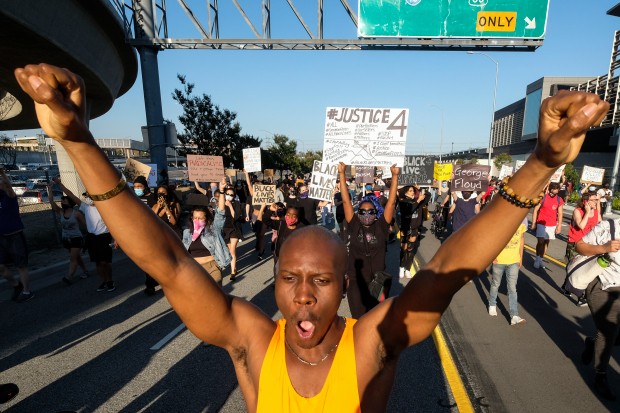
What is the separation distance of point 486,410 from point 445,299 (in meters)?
2.69

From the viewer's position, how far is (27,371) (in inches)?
154

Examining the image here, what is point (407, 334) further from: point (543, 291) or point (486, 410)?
point (543, 291)

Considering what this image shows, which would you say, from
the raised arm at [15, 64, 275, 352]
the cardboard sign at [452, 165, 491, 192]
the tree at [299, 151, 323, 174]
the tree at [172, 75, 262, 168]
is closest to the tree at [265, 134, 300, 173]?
the tree at [299, 151, 323, 174]

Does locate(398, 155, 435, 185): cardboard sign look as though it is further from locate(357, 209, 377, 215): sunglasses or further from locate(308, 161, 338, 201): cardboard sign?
locate(357, 209, 377, 215): sunglasses

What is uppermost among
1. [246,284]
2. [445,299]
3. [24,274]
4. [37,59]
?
[37,59]

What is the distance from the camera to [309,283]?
4.55ft

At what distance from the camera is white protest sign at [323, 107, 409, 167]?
617cm

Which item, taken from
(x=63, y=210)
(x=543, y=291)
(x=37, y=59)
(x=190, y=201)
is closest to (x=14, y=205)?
(x=63, y=210)

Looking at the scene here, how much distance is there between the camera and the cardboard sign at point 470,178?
858 cm

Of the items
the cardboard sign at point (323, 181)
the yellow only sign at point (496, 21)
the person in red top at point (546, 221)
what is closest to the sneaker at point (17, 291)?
the cardboard sign at point (323, 181)

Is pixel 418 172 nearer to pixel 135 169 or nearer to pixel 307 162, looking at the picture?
pixel 135 169

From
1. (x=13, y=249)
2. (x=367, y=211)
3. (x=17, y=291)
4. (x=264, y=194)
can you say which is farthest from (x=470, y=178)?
(x=17, y=291)

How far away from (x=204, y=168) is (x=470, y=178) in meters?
7.81

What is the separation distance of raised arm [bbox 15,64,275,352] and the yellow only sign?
13.4 metres
